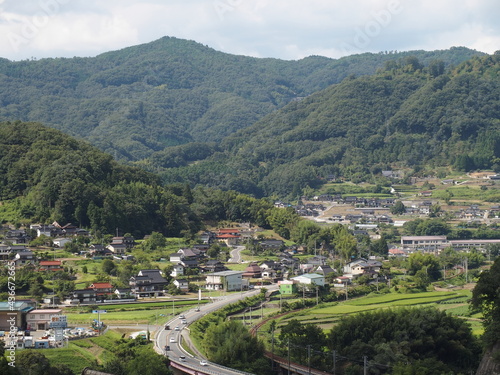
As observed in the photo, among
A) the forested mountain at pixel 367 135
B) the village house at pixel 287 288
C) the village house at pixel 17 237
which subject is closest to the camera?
the village house at pixel 287 288

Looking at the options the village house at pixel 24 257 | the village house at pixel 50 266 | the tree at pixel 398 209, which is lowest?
the village house at pixel 50 266

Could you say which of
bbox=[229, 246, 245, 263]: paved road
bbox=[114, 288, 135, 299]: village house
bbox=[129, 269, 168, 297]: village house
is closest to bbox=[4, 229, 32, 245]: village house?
bbox=[129, 269, 168, 297]: village house

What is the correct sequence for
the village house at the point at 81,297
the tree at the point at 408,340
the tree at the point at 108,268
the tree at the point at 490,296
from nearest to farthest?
the tree at the point at 490,296
the tree at the point at 408,340
the village house at the point at 81,297
the tree at the point at 108,268

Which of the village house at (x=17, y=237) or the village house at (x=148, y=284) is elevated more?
the village house at (x=17, y=237)

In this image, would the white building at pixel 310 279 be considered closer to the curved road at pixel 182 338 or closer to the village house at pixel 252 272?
the village house at pixel 252 272

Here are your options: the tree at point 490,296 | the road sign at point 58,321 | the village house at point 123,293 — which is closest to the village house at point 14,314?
the road sign at point 58,321

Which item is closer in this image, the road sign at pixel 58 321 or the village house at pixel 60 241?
the road sign at pixel 58 321

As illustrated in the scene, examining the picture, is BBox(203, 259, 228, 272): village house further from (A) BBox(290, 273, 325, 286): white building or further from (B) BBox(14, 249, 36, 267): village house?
(B) BBox(14, 249, 36, 267): village house

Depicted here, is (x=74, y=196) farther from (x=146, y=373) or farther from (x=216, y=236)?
(x=146, y=373)

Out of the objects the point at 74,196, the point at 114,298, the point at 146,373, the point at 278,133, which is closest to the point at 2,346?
the point at 146,373
